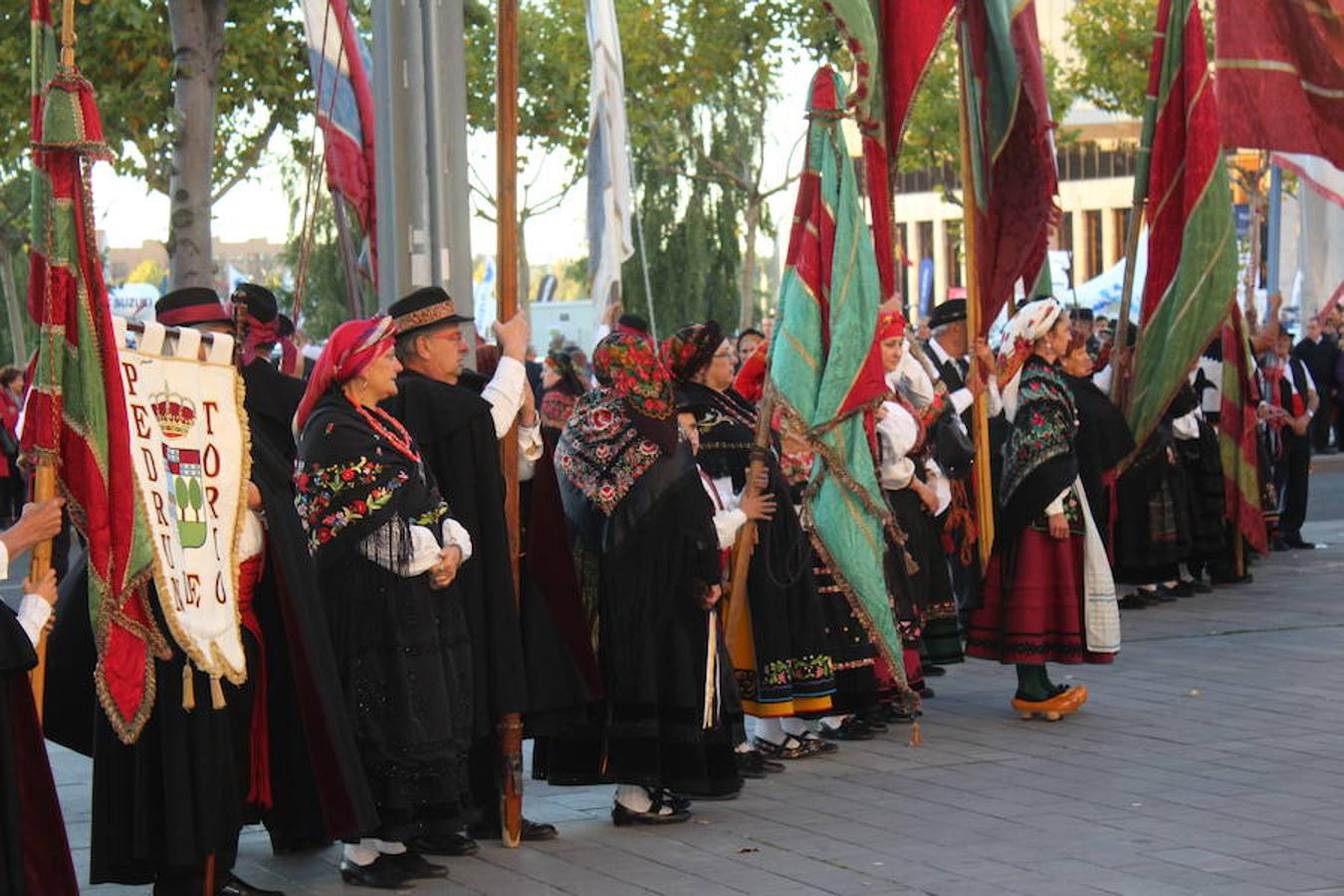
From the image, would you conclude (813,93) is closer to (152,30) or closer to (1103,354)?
(1103,354)

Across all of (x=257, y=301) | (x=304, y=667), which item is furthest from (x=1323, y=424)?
(x=304, y=667)

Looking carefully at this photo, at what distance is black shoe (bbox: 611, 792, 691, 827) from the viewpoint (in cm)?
736

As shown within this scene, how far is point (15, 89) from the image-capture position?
16.4 meters

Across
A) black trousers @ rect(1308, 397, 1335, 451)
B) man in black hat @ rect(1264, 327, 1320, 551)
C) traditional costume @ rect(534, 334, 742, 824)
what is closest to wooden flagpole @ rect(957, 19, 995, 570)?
traditional costume @ rect(534, 334, 742, 824)

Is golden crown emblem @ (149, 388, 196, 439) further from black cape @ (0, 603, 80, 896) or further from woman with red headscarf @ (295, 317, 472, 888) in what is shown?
black cape @ (0, 603, 80, 896)

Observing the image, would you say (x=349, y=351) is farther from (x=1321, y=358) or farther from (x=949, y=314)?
(x=1321, y=358)

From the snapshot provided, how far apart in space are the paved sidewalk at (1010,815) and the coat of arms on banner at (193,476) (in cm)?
113

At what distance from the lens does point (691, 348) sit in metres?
8.08

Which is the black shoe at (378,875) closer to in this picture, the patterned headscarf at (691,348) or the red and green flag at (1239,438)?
the patterned headscarf at (691,348)

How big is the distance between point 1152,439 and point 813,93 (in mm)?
5837

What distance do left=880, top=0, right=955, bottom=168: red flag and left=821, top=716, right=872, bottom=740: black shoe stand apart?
2.69 m

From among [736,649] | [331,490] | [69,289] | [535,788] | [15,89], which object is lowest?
[535,788]

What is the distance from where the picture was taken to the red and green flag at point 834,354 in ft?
27.7

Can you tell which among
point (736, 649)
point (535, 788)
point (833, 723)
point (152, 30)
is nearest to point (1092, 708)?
point (833, 723)
